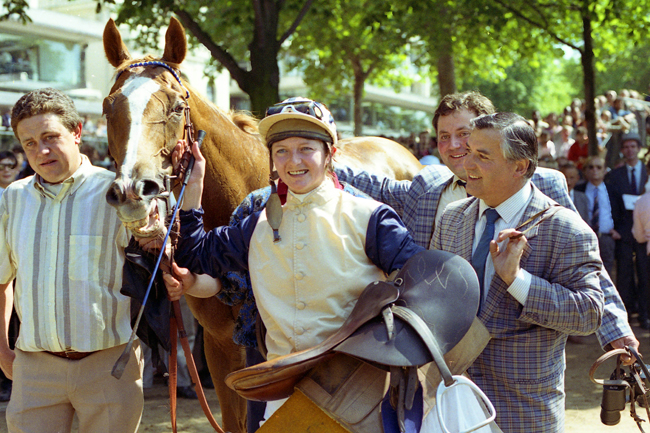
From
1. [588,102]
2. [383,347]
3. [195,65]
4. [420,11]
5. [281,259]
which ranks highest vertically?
[195,65]

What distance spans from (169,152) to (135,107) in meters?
0.23

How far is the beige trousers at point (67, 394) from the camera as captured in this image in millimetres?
2777

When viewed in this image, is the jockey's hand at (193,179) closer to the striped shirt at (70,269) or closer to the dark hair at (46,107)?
the striped shirt at (70,269)

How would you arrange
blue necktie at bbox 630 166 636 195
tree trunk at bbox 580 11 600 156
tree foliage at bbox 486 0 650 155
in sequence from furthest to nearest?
tree trunk at bbox 580 11 600 156 → tree foliage at bbox 486 0 650 155 → blue necktie at bbox 630 166 636 195

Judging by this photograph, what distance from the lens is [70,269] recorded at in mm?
2793

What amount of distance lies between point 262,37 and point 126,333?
5408mm

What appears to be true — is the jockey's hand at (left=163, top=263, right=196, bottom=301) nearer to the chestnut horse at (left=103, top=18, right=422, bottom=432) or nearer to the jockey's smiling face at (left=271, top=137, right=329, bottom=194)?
the chestnut horse at (left=103, top=18, right=422, bottom=432)

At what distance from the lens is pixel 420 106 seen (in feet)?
110

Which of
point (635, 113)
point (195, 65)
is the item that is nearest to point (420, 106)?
point (195, 65)

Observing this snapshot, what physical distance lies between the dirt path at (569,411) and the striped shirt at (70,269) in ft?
8.25

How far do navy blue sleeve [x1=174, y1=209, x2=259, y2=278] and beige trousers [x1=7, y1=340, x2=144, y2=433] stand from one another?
0.78m

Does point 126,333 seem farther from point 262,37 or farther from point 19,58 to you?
point 19,58

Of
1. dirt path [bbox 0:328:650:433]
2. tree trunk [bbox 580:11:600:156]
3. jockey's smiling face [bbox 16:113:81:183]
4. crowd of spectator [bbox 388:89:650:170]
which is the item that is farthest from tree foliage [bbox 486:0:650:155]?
jockey's smiling face [bbox 16:113:81:183]

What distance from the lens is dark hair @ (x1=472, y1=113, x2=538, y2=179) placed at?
2352 millimetres
